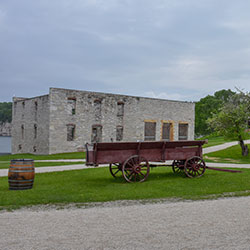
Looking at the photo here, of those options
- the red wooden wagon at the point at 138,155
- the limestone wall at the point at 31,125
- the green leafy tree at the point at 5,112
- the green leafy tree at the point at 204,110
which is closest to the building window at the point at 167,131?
the limestone wall at the point at 31,125

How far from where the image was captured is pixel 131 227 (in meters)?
6.21

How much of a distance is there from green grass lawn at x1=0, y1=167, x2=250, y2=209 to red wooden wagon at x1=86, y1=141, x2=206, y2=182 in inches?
19.9

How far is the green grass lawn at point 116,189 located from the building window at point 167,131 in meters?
25.0

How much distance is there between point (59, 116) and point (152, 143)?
2102cm

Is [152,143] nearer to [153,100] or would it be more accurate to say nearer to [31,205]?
[31,205]

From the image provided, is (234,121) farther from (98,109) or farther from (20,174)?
(20,174)

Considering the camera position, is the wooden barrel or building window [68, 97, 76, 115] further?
building window [68, 97, 76, 115]

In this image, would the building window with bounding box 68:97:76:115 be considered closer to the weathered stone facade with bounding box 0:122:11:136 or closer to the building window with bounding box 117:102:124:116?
the building window with bounding box 117:102:124:116

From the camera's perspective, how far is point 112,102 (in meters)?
34.7

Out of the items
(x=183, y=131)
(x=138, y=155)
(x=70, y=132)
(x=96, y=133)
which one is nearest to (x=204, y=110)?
(x=183, y=131)

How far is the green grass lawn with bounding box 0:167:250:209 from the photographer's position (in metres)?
8.83

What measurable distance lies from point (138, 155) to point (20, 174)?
155 inches

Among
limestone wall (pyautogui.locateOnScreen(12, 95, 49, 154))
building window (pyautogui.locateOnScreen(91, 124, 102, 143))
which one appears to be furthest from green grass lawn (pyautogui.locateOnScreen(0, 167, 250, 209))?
building window (pyautogui.locateOnScreen(91, 124, 102, 143))

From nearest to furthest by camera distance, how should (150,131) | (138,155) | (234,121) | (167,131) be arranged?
(138,155), (234,121), (150,131), (167,131)
